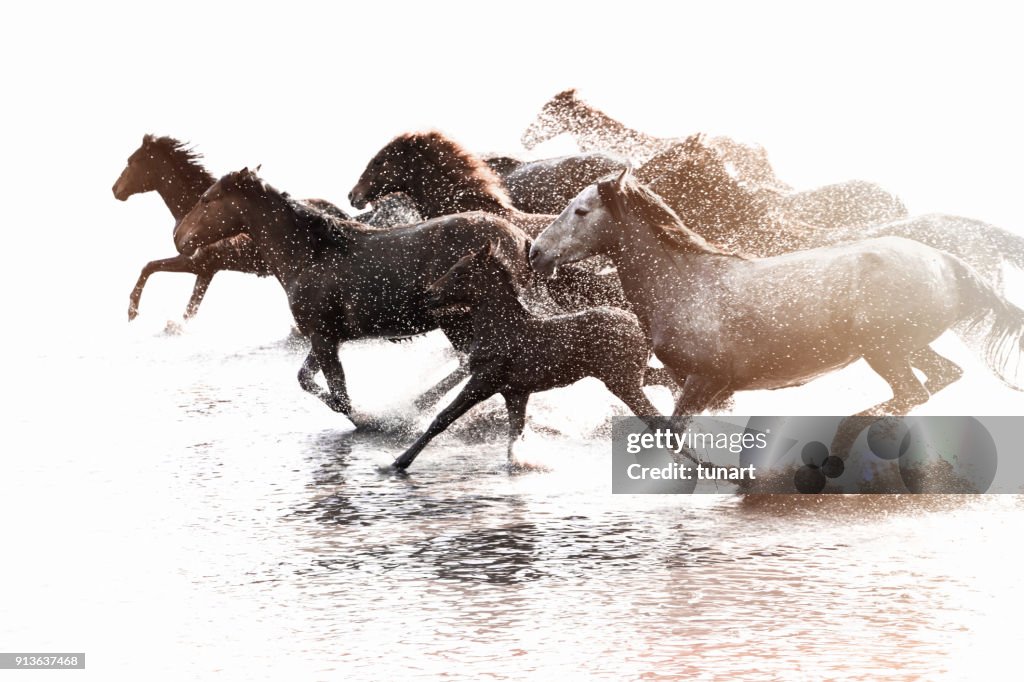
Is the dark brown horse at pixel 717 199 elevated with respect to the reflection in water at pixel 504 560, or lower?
elevated

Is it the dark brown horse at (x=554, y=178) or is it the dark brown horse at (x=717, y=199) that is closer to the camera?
the dark brown horse at (x=717, y=199)

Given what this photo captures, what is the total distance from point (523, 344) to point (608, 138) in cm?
311

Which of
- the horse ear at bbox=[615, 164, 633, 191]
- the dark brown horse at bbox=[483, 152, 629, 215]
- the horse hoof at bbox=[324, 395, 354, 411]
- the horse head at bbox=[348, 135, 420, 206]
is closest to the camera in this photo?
the horse ear at bbox=[615, 164, 633, 191]

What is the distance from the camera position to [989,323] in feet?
24.9

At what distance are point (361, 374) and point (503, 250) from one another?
5.92ft

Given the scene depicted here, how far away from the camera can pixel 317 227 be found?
28.4ft

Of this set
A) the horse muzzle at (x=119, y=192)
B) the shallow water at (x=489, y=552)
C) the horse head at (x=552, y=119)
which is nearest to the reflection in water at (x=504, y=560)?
the shallow water at (x=489, y=552)

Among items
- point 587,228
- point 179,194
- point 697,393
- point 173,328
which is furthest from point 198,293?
point 697,393

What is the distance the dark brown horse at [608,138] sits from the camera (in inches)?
388

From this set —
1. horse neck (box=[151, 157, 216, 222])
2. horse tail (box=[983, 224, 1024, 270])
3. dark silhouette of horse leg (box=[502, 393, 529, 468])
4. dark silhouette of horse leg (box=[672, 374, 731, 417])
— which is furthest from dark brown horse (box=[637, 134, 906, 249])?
horse neck (box=[151, 157, 216, 222])

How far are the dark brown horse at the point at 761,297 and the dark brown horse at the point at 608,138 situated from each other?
2.30 metres

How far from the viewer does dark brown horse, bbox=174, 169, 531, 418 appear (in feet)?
26.9

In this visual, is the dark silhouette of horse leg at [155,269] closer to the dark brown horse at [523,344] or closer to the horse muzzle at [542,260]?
the dark brown horse at [523,344]

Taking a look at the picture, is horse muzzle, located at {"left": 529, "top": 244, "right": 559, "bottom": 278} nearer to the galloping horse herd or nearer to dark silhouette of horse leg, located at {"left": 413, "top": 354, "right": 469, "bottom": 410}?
the galloping horse herd
